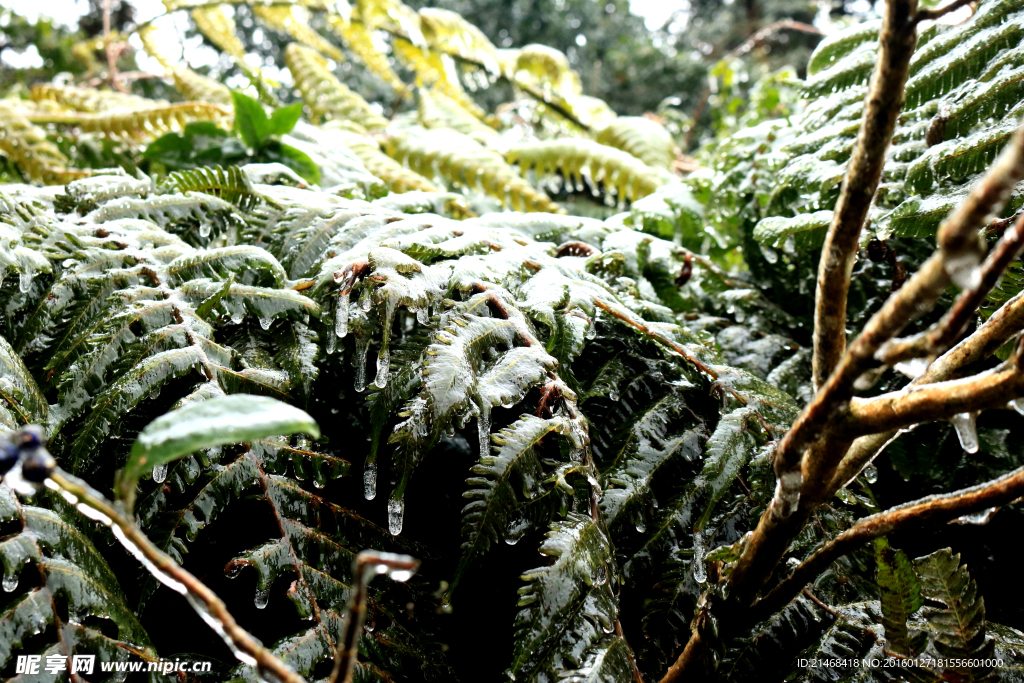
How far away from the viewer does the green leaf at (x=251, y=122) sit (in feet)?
5.04

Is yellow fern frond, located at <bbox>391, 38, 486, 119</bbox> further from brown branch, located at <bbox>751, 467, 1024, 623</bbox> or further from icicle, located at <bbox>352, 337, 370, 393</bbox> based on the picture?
brown branch, located at <bbox>751, 467, 1024, 623</bbox>

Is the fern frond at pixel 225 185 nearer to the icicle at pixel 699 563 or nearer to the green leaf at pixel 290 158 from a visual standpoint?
the green leaf at pixel 290 158

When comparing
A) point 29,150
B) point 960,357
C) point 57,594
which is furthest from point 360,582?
point 29,150

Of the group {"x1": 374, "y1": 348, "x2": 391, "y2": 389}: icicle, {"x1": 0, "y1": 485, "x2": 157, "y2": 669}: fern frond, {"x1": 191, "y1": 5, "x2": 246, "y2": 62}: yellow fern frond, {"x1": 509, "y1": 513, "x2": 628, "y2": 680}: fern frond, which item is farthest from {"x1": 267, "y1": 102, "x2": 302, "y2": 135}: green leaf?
{"x1": 191, "y1": 5, "x2": 246, "y2": 62}: yellow fern frond

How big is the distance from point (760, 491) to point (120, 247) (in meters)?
0.92

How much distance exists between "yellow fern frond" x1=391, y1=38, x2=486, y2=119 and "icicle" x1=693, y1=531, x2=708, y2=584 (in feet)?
8.86

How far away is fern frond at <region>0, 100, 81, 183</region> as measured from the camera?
1.94 m

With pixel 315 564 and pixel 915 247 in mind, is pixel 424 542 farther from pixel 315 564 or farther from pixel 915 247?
pixel 915 247

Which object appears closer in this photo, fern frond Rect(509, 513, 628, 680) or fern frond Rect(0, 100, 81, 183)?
fern frond Rect(509, 513, 628, 680)

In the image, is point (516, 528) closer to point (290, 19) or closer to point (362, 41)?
point (362, 41)

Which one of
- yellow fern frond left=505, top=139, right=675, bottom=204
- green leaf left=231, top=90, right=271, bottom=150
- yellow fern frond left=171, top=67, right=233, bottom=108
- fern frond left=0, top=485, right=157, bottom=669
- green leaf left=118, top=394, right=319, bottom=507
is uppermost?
yellow fern frond left=171, top=67, right=233, bottom=108

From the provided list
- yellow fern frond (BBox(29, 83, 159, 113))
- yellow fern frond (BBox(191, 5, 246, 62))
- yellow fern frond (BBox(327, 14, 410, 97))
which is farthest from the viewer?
yellow fern frond (BBox(191, 5, 246, 62))

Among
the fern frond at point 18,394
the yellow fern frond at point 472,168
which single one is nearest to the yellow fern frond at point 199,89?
the yellow fern frond at point 472,168

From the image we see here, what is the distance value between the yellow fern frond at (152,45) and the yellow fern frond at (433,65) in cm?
95
